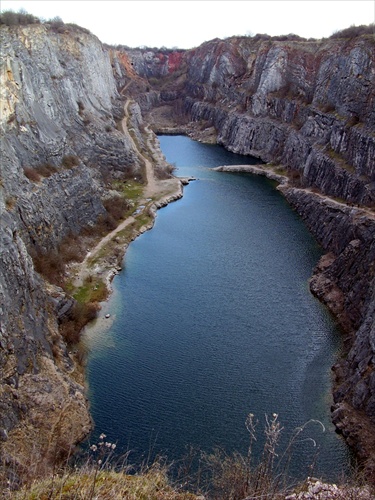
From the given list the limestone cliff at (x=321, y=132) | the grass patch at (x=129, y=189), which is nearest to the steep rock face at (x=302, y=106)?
the limestone cliff at (x=321, y=132)

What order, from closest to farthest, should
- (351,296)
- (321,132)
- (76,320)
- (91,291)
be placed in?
(76,320)
(351,296)
(91,291)
(321,132)

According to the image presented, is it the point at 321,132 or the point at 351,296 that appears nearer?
the point at 351,296

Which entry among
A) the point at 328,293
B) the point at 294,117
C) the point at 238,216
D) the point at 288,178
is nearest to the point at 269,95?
the point at 294,117

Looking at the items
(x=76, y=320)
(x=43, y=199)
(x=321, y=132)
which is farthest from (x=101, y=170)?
(x=76, y=320)

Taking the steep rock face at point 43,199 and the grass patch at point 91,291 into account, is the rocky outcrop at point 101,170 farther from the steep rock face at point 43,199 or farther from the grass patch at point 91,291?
the grass patch at point 91,291

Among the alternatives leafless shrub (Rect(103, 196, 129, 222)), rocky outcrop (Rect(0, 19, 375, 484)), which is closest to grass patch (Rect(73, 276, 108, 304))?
rocky outcrop (Rect(0, 19, 375, 484))

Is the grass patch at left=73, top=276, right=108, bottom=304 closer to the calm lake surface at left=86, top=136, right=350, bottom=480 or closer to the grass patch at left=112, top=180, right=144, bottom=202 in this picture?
the calm lake surface at left=86, top=136, right=350, bottom=480

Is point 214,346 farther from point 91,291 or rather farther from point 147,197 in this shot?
point 147,197
